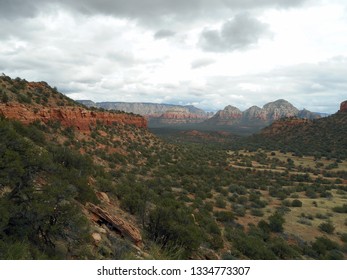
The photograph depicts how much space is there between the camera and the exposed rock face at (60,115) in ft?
87.1

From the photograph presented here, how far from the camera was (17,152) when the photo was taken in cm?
858

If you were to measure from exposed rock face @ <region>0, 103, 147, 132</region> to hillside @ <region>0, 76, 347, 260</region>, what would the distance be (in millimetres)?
170

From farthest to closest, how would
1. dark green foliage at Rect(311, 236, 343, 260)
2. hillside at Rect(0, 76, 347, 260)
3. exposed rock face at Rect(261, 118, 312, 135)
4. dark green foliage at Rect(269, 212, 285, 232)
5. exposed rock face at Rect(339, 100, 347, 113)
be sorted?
exposed rock face at Rect(261, 118, 312, 135) → exposed rock face at Rect(339, 100, 347, 113) → dark green foliage at Rect(269, 212, 285, 232) → dark green foliage at Rect(311, 236, 343, 260) → hillside at Rect(0, 76, 347, 260)

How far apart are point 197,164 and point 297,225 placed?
2431cm

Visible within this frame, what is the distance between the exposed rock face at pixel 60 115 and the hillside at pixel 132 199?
0.56ft

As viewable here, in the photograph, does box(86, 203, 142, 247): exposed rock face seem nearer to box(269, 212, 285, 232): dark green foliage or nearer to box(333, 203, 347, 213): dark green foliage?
box(269, 212, 285, 232): dark green foliage

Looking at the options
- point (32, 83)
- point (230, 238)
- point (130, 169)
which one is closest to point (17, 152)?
point (230, 238)

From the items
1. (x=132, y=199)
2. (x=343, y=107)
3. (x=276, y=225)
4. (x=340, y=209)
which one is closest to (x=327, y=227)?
(x=276, y=225)

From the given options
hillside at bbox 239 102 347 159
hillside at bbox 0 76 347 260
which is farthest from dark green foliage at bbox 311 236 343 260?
hillside at bbox 239 102 347 159

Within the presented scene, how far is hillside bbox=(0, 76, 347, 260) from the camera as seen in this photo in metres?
8.01

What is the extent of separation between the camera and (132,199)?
17.3 metres

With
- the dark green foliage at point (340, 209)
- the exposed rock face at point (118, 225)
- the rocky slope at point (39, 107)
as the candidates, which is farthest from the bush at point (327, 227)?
the rocky slope at point (39, 107)

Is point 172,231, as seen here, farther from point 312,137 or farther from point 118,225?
point 312,137

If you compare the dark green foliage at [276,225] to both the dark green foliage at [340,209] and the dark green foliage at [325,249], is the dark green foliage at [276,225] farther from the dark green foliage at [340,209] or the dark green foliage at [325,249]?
the dark green foliage at [340,209]
